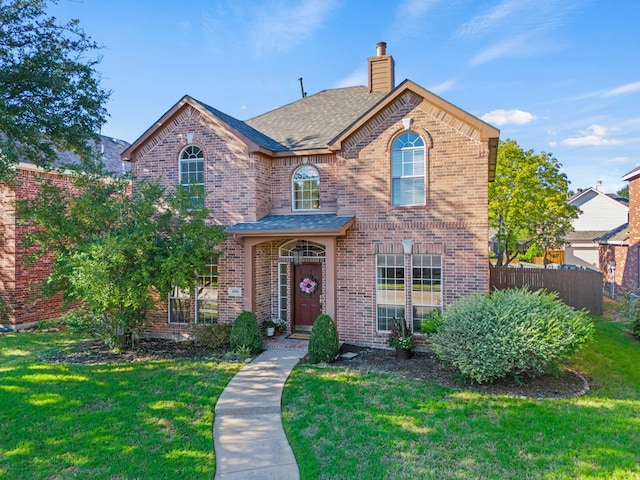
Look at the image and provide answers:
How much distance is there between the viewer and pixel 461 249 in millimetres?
10227

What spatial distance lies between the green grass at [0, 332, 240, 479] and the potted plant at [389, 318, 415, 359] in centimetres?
401

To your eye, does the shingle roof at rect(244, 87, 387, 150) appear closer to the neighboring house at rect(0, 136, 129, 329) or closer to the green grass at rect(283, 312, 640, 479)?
the green grass at rect(283, 312, 640, 479)

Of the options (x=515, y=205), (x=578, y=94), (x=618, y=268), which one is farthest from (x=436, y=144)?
(x=618, y=268)

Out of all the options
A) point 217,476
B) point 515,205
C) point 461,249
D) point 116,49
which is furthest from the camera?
point 515,205

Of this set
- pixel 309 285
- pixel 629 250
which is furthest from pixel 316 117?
pixel 629 250

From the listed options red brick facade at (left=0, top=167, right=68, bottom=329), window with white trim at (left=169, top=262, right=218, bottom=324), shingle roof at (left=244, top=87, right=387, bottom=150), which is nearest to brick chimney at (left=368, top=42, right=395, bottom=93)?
shingle roof at (left=244, top=87, right=387, bottom=150)

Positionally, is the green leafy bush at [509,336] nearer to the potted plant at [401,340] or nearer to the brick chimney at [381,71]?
the potted plant at [401,340]

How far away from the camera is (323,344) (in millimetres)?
9453

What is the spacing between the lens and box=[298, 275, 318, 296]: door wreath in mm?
11969

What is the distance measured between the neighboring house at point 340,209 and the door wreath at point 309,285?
0.03 meters

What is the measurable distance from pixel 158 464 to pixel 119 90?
10.8 meters

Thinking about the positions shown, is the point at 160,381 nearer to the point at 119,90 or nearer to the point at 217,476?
the point at 217,476

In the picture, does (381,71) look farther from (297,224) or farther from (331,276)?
(331,276)

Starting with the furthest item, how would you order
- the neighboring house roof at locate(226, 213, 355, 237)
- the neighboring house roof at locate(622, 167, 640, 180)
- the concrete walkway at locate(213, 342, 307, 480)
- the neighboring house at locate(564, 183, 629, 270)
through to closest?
the neighboring house at locate(564, 183, 629, 270) < the neighboring house roof at locate(622, 167, 640, 180) < the neighboring house roof at locate(226, 213, 355, 237) < the concrete walkway at locate(213, 342, 307, 480)
